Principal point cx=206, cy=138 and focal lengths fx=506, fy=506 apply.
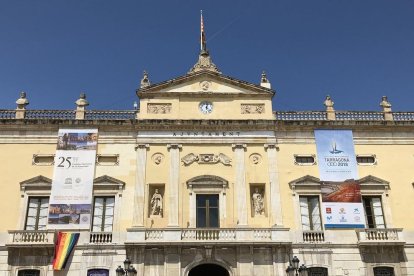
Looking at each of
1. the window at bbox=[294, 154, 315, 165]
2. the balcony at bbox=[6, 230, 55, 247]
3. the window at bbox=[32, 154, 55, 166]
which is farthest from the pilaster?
the window at bbox=[32, 154, 55, 166]

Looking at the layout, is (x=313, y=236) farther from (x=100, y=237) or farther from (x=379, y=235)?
(x=100, y=237)

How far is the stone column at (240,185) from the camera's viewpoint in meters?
25.1

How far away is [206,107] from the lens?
27703 mm

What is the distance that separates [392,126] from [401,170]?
2507 mm

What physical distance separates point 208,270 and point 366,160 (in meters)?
10.1

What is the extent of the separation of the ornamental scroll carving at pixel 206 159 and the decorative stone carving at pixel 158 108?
286 cm

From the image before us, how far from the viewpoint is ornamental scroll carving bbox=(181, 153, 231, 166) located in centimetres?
2638

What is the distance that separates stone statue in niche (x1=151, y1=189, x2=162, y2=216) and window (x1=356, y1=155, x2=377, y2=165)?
35.1ft

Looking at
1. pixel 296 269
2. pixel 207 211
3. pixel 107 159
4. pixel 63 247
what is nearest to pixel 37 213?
pixel 63 247

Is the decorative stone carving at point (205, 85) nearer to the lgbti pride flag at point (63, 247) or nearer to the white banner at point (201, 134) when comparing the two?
the white banner at point (201, 134)

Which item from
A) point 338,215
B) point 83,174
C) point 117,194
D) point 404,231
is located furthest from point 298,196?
point 83,174

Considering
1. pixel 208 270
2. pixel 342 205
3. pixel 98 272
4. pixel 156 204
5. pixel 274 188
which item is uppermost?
pixel 274 188

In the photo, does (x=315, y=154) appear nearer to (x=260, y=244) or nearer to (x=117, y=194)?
(x=260, y=244)

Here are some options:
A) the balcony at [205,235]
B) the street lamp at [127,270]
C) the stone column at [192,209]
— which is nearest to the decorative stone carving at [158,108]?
the stone column at [192,209]
